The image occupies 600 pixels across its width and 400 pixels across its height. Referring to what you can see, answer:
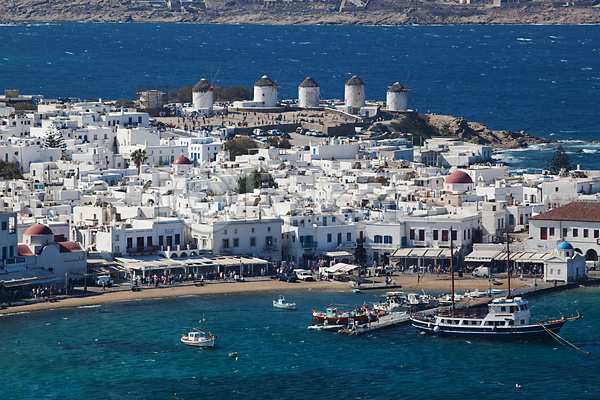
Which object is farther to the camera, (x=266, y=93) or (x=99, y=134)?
(x=266, y=93)

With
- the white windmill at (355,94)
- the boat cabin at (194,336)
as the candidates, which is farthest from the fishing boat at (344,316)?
the white windmill at (355,94)

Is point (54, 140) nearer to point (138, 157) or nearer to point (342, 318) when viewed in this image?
point (138, 157)

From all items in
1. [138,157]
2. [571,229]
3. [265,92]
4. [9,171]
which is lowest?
[571,229]

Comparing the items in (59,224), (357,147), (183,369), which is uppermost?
(357,147)

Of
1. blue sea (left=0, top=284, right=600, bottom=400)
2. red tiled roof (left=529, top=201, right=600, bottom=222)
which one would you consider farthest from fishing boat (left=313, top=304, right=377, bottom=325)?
red tiled roof (left=529, top=201, right=600, bottom=222)

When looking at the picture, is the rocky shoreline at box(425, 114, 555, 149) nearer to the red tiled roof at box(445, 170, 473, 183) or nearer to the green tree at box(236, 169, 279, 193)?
the green tree at box(236, 169, 279, 193)

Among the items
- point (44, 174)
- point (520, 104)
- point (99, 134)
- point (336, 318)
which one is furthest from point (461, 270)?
point (520, 104)

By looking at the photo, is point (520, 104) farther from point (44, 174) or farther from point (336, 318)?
point (336, 318)

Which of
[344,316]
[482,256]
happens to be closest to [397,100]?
[482,256]
